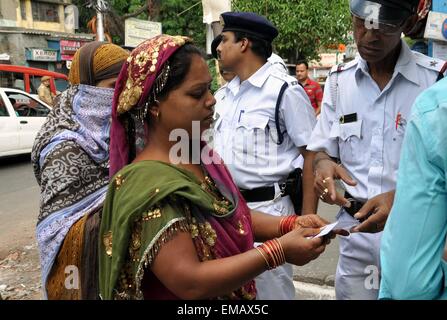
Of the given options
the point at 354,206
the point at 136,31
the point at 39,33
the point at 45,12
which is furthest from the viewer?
the point at 45,12

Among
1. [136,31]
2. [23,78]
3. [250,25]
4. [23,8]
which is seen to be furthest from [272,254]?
[23,8]

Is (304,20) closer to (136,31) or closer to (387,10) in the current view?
(136,31)

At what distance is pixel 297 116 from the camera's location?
8.14 feet

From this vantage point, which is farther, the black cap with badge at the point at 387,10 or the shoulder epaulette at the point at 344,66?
the shoulder epaulette at the point at 344,66

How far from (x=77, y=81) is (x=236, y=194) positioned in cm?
120

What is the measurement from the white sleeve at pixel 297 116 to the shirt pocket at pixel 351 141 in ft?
0.92

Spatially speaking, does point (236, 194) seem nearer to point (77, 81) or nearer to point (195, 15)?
point (77, 81)

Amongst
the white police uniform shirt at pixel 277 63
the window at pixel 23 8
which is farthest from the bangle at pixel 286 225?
the window at pixel 23 8

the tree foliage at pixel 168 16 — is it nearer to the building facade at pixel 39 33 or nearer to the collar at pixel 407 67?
the building facade at pixel 39 33

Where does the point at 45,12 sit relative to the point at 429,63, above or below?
below

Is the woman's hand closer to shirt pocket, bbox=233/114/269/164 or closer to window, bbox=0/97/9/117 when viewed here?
shirt pocket, bbox=233/114/269/164

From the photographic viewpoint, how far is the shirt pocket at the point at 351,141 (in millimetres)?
2117

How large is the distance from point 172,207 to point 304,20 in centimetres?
1292

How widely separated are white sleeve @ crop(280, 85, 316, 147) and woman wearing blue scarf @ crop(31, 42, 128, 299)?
93 cm
